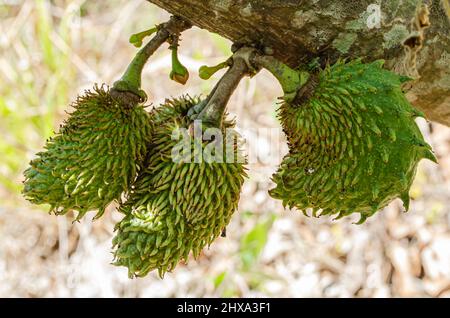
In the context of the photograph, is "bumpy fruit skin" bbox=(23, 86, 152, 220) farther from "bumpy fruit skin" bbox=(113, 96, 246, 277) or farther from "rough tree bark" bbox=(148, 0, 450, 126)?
"rough tree bark" bbox=(148, 0, 450, 126)

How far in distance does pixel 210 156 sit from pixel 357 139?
1.67ft

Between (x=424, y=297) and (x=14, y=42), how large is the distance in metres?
4.61

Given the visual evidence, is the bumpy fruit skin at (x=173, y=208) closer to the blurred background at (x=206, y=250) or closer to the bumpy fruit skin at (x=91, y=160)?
the bumpy fruit skin at (x=91, y=160)

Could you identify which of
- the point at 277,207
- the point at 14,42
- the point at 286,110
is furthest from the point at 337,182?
the point at 14,42

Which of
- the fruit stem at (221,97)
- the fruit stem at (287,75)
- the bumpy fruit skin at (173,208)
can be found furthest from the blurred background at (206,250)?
the fruit stem at (287,75)

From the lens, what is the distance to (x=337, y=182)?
184 centimetres

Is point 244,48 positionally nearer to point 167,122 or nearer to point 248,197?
point 167,122

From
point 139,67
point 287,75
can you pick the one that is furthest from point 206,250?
point 287,75

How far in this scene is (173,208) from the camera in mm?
1980

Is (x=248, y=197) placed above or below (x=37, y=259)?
above

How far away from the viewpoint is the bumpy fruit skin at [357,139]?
5.89 feet

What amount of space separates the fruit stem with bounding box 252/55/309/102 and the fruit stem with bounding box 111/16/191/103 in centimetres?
36

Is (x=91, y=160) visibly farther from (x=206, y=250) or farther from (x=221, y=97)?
(x=206, y=250)

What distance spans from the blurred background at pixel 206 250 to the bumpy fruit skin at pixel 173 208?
2.85 metres
